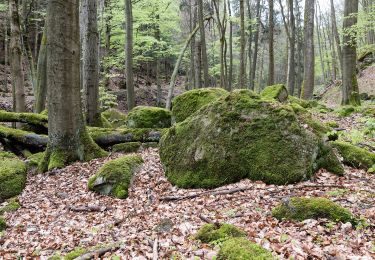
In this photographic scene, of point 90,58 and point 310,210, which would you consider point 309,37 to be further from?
point 310,210

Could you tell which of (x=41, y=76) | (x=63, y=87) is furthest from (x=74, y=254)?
(x=41, y=76)

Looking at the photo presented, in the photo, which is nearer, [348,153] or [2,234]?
[2,234]

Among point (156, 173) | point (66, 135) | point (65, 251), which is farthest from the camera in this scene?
point (66, 135)

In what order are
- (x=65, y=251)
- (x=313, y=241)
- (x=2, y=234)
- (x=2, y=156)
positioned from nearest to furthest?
(x=313, y=241), (x=65, y=251), (x=2, y=234), (x=2, y=156)

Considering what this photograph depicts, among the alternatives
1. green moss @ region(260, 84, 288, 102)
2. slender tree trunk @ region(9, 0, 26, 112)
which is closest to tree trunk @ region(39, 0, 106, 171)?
slender tree trunk @ region(9, 0, 26, 112)

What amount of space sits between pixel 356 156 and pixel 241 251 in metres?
4.45

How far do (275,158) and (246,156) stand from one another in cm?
55

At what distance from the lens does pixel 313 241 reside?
13.0 ft

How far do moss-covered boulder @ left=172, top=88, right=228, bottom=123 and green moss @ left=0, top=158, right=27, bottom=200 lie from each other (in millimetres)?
4533

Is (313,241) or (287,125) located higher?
(287,125)

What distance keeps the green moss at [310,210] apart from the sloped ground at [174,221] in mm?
133

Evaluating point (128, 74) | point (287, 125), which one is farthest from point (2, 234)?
point (128, 74)

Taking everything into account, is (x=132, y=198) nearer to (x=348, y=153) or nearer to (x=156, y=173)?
(x=156, y=173)

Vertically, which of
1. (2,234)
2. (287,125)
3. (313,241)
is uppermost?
(287,125)
